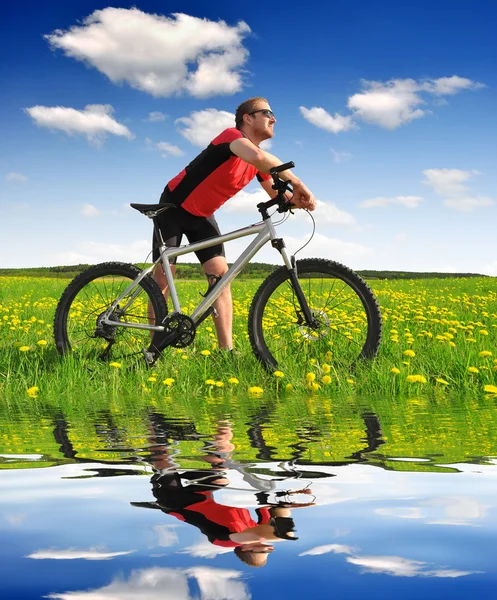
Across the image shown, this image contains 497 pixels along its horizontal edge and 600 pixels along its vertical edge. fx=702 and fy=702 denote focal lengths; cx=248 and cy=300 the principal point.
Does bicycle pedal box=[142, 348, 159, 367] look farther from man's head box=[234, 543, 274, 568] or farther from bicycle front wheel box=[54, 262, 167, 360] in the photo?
man's head box=[234, 543, 274, 568]

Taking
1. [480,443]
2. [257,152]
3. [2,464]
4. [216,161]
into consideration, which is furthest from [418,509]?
[216,161]

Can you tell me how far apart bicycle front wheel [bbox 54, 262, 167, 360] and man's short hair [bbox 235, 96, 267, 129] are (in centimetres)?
145

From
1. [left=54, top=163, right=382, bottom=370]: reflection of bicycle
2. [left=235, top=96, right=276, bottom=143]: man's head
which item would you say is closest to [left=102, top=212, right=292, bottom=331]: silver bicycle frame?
[left=54, top=163, right=382, bottom=370]: reflection of bicycle

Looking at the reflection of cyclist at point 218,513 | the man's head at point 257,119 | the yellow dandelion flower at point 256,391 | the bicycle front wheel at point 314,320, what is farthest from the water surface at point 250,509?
the man's head at point 257,119

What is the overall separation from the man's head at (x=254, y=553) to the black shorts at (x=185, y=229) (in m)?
4.47

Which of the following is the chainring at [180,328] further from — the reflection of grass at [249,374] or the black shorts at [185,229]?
the black shorts at [185,229]

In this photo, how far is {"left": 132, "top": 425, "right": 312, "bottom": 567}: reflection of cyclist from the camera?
54.1 inches

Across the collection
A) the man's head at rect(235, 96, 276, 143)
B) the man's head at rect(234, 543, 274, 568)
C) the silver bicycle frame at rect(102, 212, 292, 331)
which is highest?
the man's head at rect(235, 96, 276, 143)

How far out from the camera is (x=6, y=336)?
25.3 feet

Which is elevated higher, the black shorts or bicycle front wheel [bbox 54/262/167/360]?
the black shorts

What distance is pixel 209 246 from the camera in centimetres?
560

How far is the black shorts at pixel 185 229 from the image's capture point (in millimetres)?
5727

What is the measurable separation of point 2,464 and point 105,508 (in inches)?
31.4

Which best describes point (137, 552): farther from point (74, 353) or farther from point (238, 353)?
point (74, 353)
